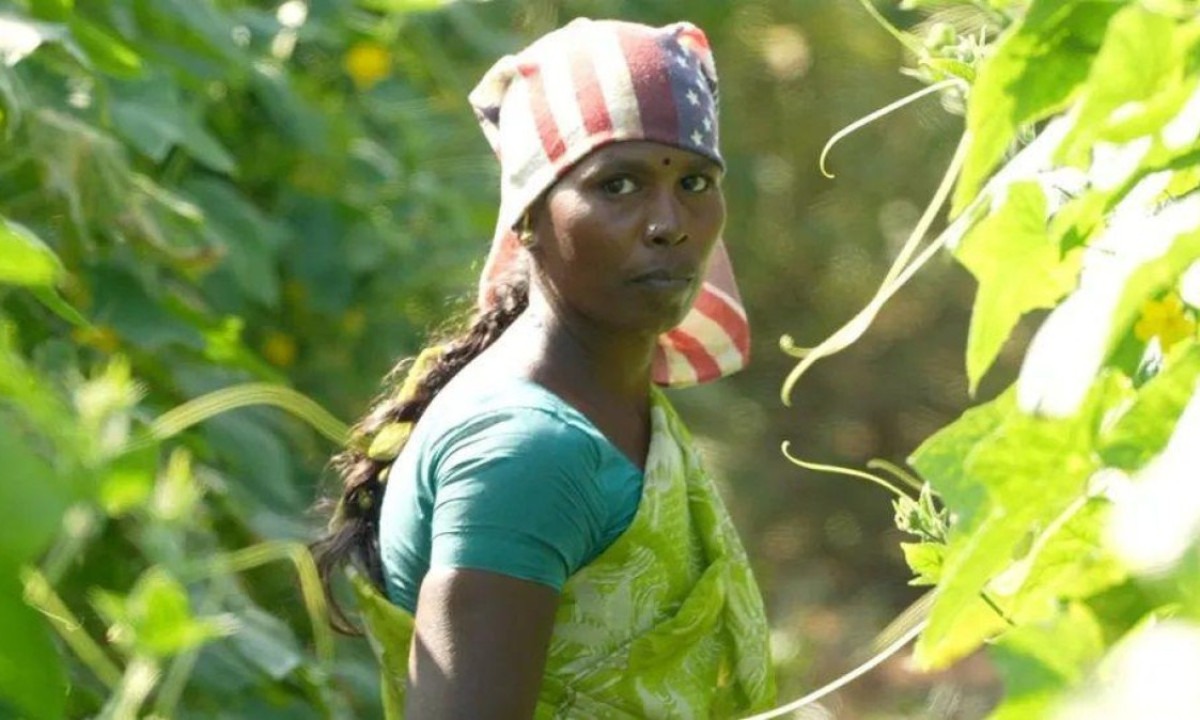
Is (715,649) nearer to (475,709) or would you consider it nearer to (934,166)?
(475,709)

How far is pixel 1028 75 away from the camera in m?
0.95

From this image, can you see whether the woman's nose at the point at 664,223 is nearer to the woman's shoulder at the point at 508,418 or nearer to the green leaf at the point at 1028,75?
the woman's shoulder at the point at 508,418

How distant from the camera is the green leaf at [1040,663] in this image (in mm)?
666

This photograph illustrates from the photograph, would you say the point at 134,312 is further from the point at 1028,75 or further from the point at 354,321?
the point at 1028,75

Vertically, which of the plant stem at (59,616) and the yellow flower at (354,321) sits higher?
the plant stem at (59,616)

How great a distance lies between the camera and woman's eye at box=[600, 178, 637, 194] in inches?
75.5

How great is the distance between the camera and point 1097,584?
3.22 feet

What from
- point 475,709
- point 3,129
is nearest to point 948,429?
point 475,709

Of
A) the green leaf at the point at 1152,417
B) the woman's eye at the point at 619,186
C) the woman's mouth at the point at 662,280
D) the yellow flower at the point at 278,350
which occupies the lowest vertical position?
the yellow flower at the point at 278,350

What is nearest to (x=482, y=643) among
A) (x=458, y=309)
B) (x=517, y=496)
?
(x=517, y=496)

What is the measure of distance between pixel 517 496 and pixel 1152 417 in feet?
3.14

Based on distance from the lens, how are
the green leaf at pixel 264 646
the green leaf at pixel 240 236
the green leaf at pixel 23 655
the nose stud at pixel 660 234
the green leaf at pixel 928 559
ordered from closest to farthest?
the green leaf at pixel 23 655
the green leaf at pixel 928 559
the nose stud at pixel 660 234
the green leaf at pixel 264 646
the green leaf at pixel 240 236

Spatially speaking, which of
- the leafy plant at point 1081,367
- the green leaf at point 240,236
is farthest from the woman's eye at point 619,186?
the green leaf at point 240,236

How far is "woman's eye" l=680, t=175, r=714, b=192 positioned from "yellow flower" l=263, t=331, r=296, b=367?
1.98 metres
